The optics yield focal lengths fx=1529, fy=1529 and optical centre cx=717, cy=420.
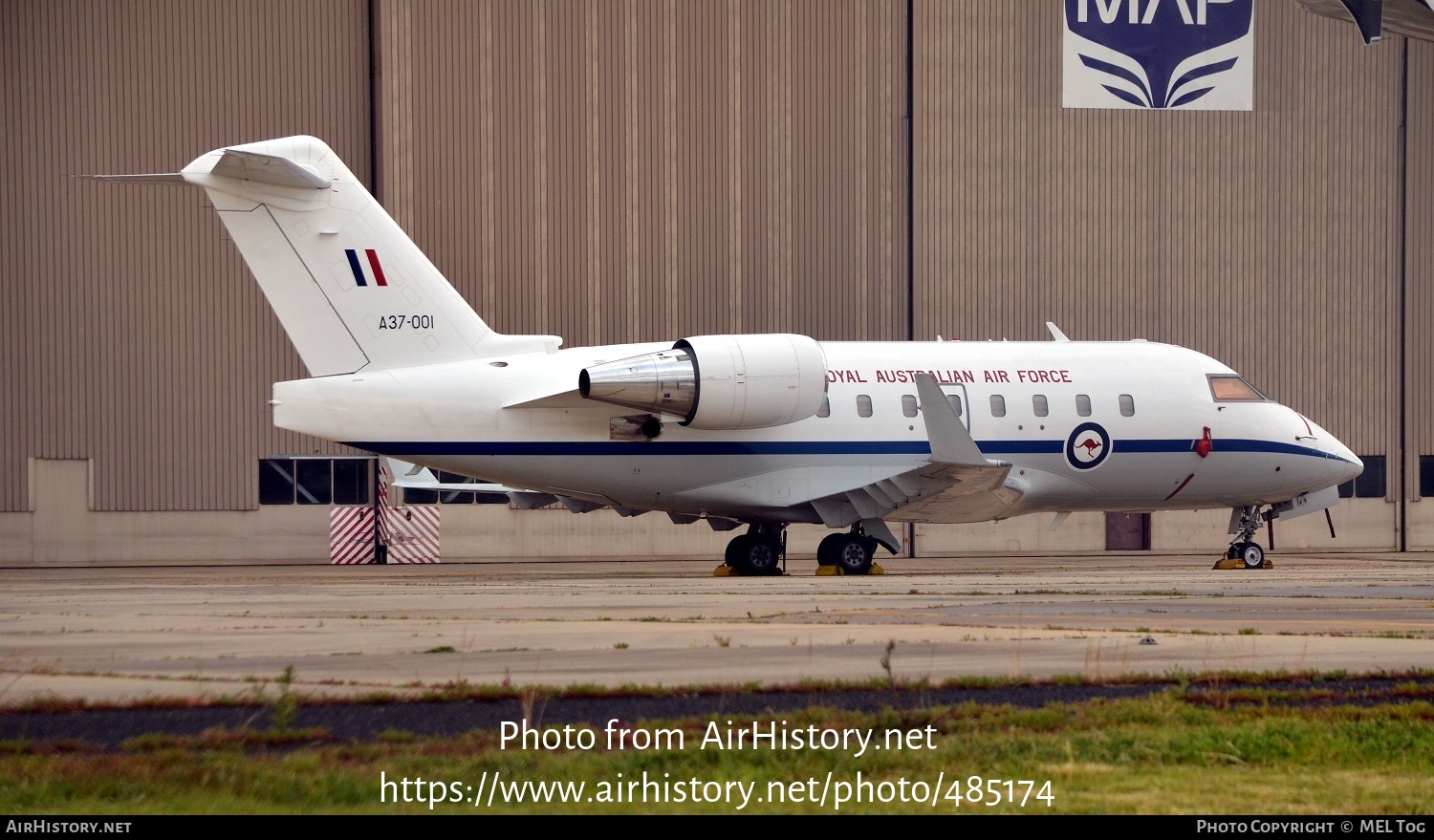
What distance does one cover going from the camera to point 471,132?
3175 centimetres

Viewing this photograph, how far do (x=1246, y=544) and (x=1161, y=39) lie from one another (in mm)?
13633

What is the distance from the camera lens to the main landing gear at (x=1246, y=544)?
24.9 m

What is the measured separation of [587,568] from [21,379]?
12792 mm

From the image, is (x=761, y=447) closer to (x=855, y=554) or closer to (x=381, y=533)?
(x=855, y=554)

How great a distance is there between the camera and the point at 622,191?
106ft

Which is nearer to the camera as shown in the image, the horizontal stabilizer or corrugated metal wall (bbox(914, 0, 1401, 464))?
the horizontal stabilizer

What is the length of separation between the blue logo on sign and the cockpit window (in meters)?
11.5

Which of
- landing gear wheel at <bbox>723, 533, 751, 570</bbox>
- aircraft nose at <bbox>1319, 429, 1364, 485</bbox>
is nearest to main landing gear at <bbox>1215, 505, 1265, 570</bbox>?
aircraft nose at <bbox>1319, 429, 1364, 485</bbox>

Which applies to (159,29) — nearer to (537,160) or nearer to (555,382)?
(537,160)

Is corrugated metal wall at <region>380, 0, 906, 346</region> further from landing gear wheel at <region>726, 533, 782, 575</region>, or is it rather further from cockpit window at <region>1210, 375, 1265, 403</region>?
cockpit window at <region>1210, 375, 1265, 403</region>

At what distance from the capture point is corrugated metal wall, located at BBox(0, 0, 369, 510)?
31375 millimetres

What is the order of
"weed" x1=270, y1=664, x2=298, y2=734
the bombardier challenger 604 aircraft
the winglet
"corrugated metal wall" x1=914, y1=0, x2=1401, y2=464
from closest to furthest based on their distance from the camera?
"weed" x1=270, y1=664, x2=298, y2=734
the bombardier challenger 604 aircraft
the winglet
"corrugated metal wall" x1=914, y1=0, x2=1401, y2=464

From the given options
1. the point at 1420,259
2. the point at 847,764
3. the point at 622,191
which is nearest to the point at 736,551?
the point at 622,191

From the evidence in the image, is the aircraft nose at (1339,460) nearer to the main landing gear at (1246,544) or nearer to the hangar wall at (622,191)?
the main landing gear at (1246,544)
